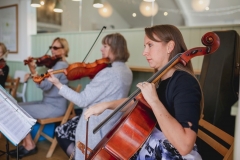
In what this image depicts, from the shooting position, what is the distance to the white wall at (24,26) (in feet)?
12.6

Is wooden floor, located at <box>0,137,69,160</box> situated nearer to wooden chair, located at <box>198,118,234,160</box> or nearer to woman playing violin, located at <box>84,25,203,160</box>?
woman playing violin, located at <box>84,25,203,160</box>

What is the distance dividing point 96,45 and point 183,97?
2309 millimetres

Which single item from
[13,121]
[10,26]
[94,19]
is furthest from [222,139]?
[10,26]

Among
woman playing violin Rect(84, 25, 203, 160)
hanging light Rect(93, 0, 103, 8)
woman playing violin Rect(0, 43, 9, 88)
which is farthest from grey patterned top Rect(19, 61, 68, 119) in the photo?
woman playing violin Rect(84, 25, 203, 160)

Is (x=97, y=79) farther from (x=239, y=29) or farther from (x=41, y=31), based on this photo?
(x=41, y=31)

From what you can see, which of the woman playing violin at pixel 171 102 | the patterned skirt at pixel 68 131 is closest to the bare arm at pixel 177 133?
the woman playing violin at pixel 171 102

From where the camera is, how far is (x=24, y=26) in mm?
3922

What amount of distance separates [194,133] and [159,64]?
Result: 37 cm

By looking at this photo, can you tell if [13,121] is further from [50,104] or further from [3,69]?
[3,69]

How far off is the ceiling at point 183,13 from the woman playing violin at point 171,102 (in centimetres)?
122

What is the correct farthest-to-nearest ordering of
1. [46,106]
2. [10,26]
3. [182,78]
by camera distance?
[10,26], [46,106], [182,78]

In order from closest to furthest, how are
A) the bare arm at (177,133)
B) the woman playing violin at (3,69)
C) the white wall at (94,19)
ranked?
the bare arm at (177,133), the woman playing violin at (3,69), the white wall at (94,19)

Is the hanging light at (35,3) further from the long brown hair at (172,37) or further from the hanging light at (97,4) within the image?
the long brown hair at (172,37)

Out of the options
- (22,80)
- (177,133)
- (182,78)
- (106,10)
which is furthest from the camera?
(22,80)
